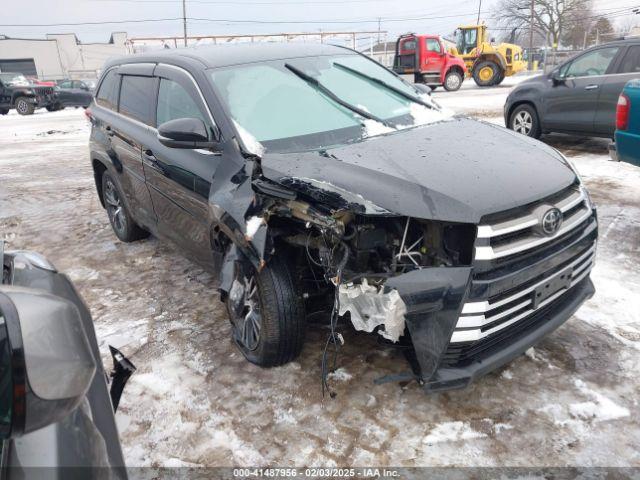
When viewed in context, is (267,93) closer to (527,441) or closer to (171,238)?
(171,238)

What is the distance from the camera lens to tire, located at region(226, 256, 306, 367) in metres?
2.67

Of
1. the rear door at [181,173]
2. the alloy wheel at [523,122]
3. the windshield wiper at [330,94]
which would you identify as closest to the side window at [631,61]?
the alloy wheel at [523,122]

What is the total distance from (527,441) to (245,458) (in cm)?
133

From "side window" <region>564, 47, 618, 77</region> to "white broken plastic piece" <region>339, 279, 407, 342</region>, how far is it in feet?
22.6

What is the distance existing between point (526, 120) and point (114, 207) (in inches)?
262

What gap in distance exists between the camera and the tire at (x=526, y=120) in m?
8.16

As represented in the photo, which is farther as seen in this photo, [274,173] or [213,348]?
[213,348]

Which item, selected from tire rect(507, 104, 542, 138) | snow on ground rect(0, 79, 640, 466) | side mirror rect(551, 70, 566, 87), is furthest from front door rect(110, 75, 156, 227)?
side mirror rect(551, 70, 566, 87)

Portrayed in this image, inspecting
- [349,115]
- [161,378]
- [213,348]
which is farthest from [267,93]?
[161,378]

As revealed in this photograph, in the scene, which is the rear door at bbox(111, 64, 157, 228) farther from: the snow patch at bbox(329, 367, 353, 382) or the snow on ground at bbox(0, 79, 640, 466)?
the snow patch at bbox(329, 367, 353, 382)

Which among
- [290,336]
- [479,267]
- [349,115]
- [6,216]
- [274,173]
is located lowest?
[6,216]

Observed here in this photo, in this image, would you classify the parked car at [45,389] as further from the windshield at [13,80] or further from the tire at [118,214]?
the windshield at [13,80]

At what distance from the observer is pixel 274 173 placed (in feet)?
8.45

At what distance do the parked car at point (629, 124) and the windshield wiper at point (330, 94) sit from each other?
8.85 feet
